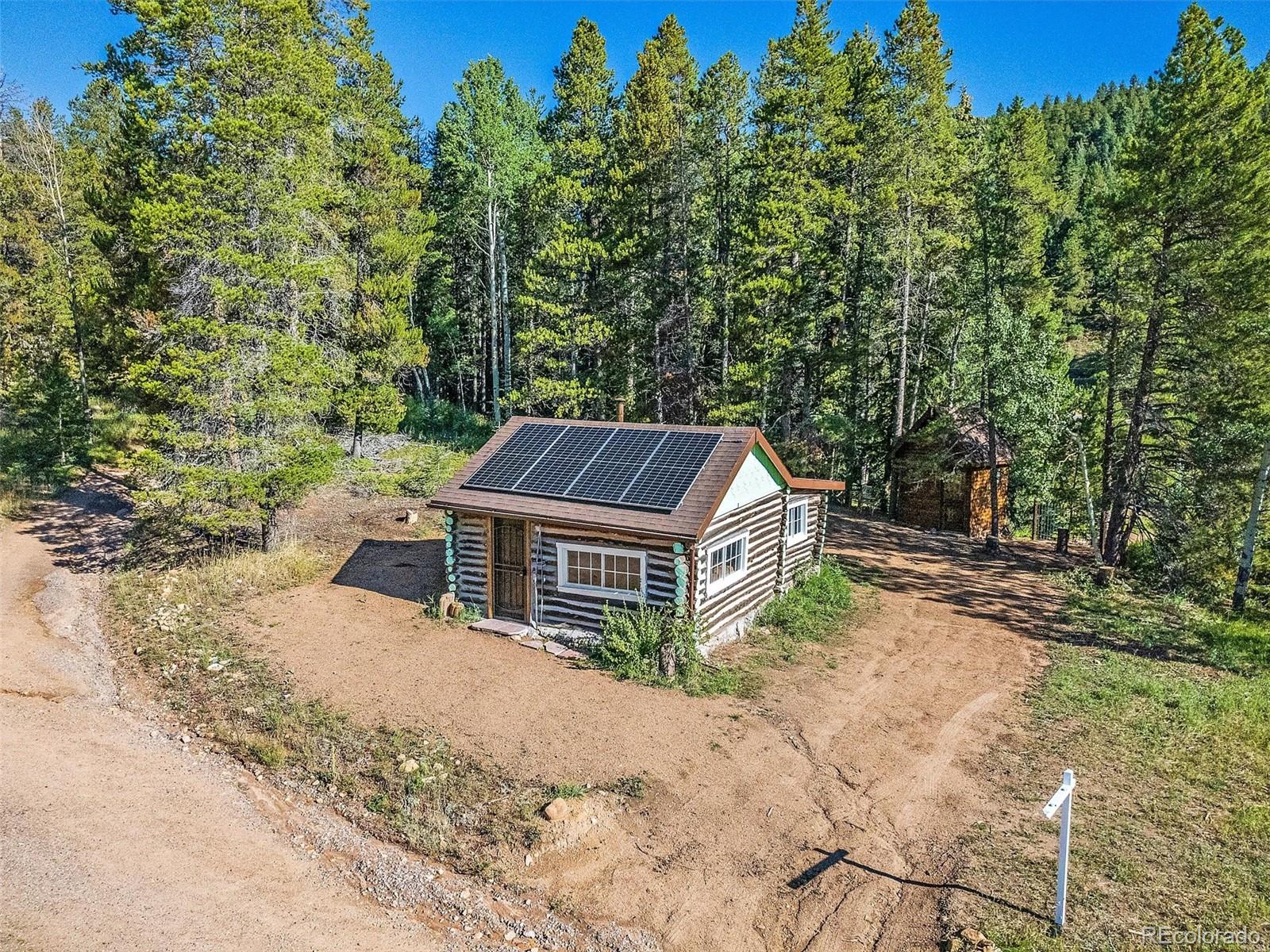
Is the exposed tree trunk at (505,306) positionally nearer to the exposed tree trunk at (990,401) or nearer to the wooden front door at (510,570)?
the wooden front door at (510,570)

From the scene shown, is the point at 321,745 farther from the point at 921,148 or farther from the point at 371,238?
the point at 921,148

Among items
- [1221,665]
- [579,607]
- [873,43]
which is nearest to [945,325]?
[873,43]

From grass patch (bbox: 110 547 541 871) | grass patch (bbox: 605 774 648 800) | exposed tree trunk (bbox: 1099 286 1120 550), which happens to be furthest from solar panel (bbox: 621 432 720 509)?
exposed tree trunk (bbox: 1099 286 1120 550)

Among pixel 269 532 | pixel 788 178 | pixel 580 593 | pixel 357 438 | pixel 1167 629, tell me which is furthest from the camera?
pixel 357 438

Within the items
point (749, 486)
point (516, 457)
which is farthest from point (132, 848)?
point (749, 486)

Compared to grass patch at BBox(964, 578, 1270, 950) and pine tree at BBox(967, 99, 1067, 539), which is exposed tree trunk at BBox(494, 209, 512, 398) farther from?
grass patch at BBox(964, 578, 1270, 950)
